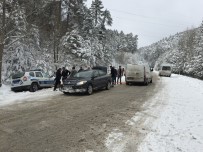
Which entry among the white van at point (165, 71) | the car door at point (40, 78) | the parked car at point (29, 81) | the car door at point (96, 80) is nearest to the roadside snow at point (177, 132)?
the car door at point (96, 80)

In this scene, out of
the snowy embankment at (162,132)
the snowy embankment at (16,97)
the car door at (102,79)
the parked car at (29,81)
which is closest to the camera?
the snowy embankment at (162,132)

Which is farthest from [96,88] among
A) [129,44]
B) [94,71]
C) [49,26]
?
[129,44]

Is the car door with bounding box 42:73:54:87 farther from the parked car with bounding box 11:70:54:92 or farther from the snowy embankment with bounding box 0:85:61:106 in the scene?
the snowy embankment with bounding box 0:85:61:106

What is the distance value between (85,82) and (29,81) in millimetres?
4631

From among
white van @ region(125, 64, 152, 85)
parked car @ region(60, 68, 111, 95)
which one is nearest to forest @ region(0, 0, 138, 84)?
parked car @ region(60, 68, 111, 95)

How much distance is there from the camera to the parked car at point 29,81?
2162 cm

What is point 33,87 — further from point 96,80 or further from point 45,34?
point 45,34

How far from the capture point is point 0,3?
23.6m

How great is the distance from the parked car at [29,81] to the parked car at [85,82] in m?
3.19

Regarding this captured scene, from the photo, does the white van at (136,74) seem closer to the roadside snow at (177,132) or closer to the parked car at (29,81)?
the parked car at (29,81)

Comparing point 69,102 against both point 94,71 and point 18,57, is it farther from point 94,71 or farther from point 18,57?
point 18,57

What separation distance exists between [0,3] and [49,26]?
17.0 m

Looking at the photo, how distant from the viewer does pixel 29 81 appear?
21.9 m

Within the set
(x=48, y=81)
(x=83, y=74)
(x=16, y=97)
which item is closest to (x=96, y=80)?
(x=83, y=74)
